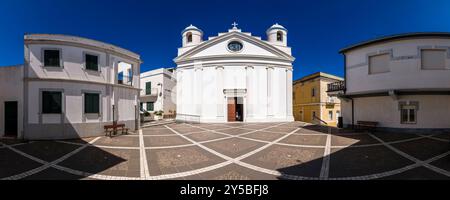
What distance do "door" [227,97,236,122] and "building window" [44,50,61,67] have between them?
1553 cm

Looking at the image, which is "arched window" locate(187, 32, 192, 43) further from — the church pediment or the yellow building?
the yellow building

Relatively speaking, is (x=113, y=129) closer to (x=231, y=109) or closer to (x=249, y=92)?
(x=231, y=109)

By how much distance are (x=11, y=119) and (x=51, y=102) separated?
9.87 feet

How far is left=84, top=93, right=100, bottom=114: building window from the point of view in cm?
1178

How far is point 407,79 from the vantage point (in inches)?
459

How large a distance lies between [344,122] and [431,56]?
22.5 feet

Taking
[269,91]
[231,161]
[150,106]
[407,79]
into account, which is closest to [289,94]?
[269,91]

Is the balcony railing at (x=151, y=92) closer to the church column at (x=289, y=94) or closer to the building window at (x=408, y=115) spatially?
the church column at (x=289, y=94)

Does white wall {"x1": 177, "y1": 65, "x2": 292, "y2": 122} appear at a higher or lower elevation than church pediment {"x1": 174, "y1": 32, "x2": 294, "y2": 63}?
lower

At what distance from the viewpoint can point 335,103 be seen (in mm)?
25922

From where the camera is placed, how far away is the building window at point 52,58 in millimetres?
10836

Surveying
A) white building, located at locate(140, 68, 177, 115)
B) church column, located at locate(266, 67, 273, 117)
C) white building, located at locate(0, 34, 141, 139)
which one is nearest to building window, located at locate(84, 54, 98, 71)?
white building, located at locate(0, 34, 141, 139)

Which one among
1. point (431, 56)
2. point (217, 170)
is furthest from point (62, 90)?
point (431, 56)
